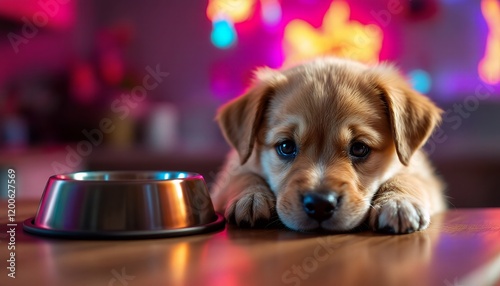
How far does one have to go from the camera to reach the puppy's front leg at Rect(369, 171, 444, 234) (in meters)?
1.51

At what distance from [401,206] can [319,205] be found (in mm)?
224

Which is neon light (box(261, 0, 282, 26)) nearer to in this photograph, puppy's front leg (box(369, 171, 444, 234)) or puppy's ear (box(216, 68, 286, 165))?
puppy's ear (box(216, 68, 286, 165))

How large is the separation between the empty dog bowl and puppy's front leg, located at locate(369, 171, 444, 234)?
20.3 inches

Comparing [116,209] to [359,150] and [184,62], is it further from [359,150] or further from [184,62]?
[184,62]

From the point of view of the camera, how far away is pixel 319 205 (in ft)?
5.28

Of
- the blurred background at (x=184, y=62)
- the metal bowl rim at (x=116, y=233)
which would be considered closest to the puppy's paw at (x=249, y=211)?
the metal bowl rim at (x=116, y=233)

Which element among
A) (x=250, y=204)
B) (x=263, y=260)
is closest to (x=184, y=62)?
(x=250, y=204)

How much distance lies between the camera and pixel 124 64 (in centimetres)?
681

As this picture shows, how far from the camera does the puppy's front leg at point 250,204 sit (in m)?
1.63

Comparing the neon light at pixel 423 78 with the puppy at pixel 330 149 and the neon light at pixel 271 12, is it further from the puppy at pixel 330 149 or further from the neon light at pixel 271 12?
the puppy at pixel 330 149

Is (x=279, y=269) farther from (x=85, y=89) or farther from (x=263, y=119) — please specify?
(x=85, y=89)

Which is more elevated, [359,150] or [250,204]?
[359,150]

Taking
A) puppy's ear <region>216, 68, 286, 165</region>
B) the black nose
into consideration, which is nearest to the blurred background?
puppy's ear <region>216, 68, 286, 165</region>

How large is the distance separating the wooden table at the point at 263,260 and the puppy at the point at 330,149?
0.18m
